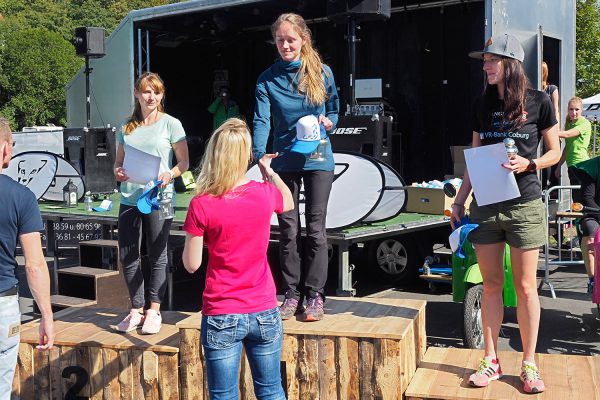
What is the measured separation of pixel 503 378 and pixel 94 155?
7664mm

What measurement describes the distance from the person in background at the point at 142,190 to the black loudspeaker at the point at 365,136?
4.45m

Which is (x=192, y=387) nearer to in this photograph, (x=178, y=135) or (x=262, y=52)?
(x=178, y=135)

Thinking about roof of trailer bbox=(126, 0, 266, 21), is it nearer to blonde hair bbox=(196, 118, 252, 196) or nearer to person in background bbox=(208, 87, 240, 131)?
person in background bbox=(208, 87, 240, 131)

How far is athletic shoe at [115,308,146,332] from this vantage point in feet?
13.8

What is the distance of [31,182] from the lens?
8977 millimetres

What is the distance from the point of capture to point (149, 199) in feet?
13.3

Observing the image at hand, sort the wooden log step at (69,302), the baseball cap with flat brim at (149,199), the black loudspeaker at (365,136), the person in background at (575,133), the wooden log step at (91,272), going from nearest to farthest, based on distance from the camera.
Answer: the baseball cap with flat brim at (149,199) → the wooden log step at (69,302) → the wooden log step at (91,272) → the person in background at (575,133) → the black loudspeaker at (365,136)

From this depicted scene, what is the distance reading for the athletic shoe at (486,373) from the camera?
3398 mm

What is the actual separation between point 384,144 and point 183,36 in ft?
20.4

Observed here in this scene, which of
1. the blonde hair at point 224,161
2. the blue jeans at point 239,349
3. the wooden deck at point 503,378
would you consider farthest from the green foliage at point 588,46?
the blue jeans at point 239,349

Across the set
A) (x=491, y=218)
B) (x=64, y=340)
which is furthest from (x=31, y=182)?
(x=491, y=218)

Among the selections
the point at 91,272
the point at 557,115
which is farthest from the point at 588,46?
the point at 91,272

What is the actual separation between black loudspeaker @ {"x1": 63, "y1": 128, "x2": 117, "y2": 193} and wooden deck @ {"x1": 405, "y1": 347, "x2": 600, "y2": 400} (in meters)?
6.90

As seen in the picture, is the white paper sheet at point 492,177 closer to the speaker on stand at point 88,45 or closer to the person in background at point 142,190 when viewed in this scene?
the person in background at point 142,190
